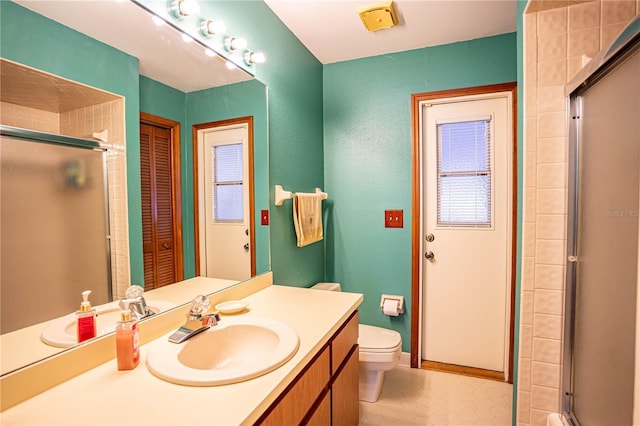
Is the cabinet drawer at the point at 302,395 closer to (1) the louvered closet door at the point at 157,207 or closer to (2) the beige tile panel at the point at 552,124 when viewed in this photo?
(1) the louvered closet door at the point at 157,207

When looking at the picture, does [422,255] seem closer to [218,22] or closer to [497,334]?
[497,334]

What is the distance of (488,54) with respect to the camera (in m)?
2.14

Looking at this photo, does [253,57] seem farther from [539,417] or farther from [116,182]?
[539,417]

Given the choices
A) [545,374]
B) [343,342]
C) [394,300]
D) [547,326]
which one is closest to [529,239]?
[547,326]

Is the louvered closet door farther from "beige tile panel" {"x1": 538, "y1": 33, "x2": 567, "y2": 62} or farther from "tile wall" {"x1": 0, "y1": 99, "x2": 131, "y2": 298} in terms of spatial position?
"beige tile panel" {"x1": 538, "y1": 33, "x2": 567, "y2": 62}

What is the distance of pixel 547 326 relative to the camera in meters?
1.38

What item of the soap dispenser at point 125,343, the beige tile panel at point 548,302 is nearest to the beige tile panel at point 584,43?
the beige tile panel at point 548,302

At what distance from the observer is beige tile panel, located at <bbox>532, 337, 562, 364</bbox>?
1361 mm

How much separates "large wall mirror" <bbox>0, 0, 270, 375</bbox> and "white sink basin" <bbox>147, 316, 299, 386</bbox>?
20cm

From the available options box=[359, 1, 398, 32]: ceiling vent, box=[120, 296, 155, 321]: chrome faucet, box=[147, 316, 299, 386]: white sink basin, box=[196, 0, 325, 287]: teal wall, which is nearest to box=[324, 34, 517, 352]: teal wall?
box=[196, 0, 325, 287]: teal wall

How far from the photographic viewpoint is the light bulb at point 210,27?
1330 mm

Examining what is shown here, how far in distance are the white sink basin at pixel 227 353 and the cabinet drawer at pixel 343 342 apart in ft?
0.84

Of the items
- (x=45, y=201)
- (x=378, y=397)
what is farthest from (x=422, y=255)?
(x=45, y=201)

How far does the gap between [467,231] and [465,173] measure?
41cm
